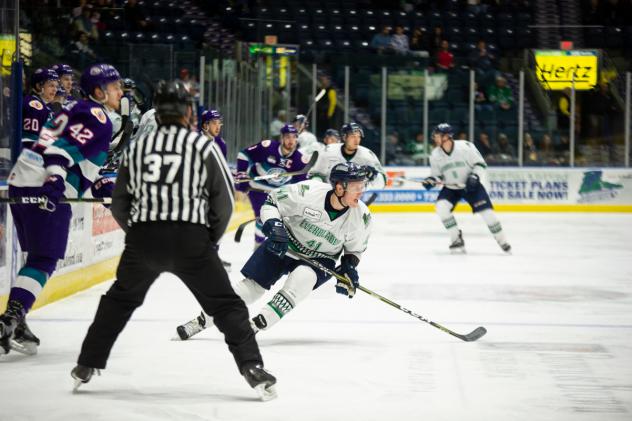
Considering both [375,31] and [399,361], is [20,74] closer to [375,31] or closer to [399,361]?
[399,361]

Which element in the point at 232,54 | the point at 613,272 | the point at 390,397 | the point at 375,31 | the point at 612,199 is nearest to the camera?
the point at 390,397

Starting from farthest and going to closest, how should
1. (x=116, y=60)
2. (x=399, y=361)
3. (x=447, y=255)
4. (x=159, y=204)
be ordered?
(x=447, y=255) → (x=116, y=60) → (x=399, y=361) → (x=159, y=204)

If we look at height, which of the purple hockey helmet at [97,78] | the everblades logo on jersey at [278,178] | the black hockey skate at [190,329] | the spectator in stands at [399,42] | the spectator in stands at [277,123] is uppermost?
the spectator in stands at [399,42]

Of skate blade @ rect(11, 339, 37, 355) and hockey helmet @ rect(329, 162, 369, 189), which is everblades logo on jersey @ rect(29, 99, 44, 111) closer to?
skate blade @ rect(11, 339, 37, 355)

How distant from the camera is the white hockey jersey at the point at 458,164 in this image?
33.7 feet

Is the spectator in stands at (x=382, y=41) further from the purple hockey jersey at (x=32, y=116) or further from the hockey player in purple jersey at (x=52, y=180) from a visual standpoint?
the hockey player in purple jersey at (x=52, y=180)

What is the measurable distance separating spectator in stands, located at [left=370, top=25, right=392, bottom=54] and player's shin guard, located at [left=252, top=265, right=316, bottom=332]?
11.9 meters

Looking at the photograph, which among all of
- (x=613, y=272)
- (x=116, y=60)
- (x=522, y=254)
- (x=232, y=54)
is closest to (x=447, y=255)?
(x=522, y=254)

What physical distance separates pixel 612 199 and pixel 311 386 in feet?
42.0

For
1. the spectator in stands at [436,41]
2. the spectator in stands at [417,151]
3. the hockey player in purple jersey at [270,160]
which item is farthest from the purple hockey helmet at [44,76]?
the spectator in stands at [436,41]

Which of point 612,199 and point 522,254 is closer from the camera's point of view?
point 522,254

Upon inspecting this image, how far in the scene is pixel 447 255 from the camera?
9664 millimetres

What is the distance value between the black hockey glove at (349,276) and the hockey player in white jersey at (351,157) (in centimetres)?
420

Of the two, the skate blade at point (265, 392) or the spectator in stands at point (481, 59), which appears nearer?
the skate blade at point (265, 392)
